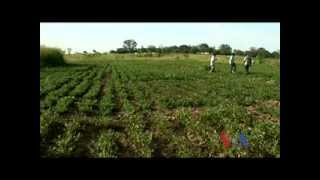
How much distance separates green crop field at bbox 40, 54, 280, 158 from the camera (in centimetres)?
671

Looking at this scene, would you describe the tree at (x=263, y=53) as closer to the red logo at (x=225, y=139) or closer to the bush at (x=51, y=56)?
the red logo at (x=225, y=139)

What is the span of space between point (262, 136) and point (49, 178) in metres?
2.68

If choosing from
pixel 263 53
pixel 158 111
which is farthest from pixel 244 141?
pixel 158 111

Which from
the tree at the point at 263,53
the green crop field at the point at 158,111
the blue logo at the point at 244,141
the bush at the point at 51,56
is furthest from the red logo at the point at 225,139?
the bush at the point at 51,56

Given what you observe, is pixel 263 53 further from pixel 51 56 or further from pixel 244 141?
pixel 51 56

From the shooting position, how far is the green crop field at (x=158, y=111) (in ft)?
22.0

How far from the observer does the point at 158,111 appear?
8547 mm

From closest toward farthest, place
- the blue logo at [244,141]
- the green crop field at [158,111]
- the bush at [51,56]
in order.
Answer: the blue logo at [244,141] → the green crop field at [158,111] → the bush at [51,56]

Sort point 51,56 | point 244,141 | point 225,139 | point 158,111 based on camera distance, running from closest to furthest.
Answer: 1. point 244,141
2. point 225,139
3. point 51,56
4. point 158,111

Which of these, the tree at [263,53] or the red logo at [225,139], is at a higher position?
the tree at [263,53]

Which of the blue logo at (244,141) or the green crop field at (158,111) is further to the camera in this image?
the green crop field at (158,111)

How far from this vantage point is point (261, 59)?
25.7 feet
